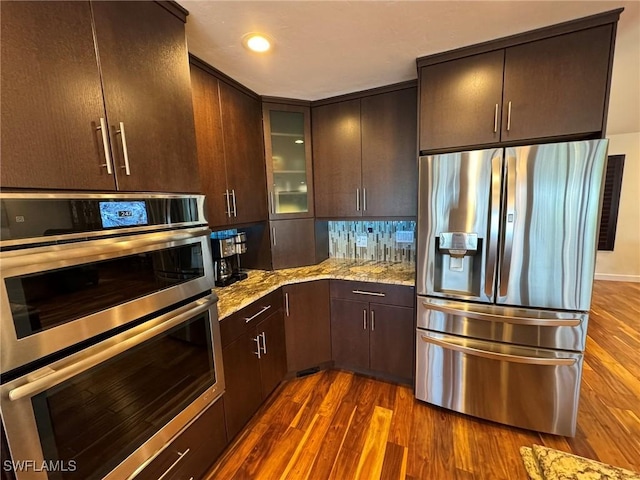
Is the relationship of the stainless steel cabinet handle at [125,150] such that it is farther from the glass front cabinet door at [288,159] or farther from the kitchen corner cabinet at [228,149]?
the glass front cabinet door at [288,159]

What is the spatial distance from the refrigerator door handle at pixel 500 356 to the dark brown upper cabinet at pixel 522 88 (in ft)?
4.22

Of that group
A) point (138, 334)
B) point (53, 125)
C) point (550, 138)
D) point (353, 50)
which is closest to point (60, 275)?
point (138, 334)

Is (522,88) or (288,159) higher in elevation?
(522,88)

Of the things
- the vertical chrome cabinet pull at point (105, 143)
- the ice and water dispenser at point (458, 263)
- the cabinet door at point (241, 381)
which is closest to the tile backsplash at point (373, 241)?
the ice and water dispenser at point (458, 263)

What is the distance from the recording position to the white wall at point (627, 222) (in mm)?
4316

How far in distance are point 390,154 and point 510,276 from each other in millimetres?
1254

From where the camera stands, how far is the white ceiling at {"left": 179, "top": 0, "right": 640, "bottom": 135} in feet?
4.22

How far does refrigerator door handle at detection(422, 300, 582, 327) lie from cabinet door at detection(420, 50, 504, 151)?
105 cm

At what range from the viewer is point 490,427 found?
1.83 meters

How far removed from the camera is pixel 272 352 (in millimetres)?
2055

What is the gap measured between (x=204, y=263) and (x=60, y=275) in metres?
0.59

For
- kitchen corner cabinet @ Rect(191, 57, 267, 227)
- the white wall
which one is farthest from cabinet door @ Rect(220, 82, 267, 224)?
the white wall

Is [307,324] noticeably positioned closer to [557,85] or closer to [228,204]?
[228,204]

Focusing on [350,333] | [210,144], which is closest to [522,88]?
[210,144]
